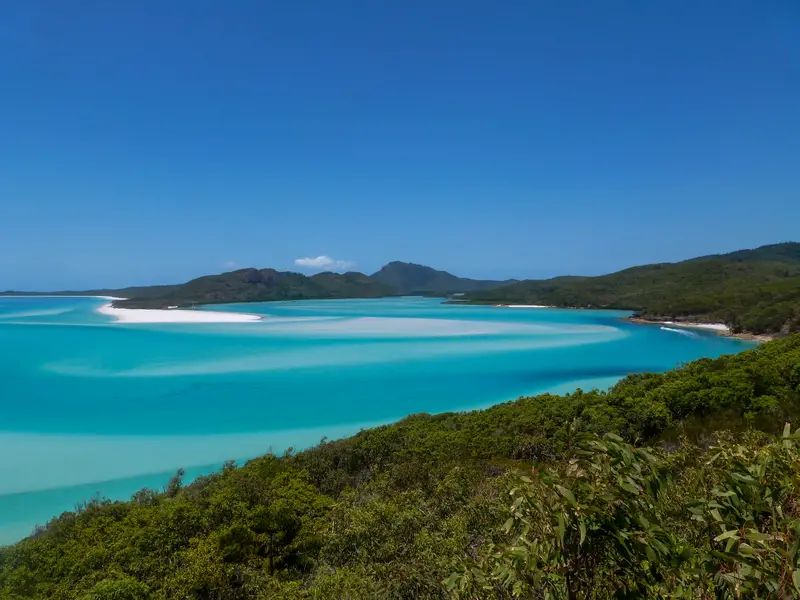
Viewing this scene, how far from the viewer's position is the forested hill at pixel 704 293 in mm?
56281

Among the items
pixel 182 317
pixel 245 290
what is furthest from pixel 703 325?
pixel 245 290

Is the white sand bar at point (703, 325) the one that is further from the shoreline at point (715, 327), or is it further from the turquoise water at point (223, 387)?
the turquoise water at point (223, 387)

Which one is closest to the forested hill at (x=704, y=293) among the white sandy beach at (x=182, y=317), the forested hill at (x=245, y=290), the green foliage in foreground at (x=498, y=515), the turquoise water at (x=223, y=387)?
the turquoise water at (x=223, y=387)

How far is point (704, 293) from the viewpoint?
89.7 metres

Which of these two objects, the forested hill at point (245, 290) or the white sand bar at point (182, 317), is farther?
the forested hill at point (245, 290)

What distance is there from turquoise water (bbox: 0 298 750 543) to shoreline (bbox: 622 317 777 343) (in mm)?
2955

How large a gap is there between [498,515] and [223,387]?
24820mm

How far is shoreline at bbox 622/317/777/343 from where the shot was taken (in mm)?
48878

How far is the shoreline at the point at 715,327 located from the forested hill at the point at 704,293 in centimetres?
110

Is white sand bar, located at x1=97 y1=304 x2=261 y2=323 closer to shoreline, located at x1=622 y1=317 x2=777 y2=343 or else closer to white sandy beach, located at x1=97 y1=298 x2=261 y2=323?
white sandy beach, located at x1=97 y1=298 x2=261 y2=323

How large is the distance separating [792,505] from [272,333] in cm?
5523

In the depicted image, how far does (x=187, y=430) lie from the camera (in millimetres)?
19719

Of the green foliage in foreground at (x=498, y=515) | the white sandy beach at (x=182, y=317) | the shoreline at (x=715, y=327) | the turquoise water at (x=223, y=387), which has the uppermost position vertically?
the green foliage in foreground at (x=498, y=515)

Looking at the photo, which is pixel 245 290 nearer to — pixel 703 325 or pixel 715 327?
pixel 703 325
